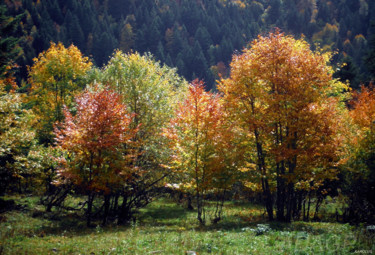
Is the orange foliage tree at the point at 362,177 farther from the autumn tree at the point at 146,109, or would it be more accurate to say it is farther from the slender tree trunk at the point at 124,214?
the slender tree trunk at the point at 124,214

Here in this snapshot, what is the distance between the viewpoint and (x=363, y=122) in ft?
87.0

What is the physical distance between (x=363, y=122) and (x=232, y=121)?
14487mm

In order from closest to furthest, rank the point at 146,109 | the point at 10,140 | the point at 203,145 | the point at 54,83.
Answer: the point at 10,140, the point at 203,145, the point at 146,109, the point at 54,83

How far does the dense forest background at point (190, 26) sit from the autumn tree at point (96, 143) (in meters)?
83.0

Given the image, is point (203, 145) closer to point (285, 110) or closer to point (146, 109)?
point (285, 110)

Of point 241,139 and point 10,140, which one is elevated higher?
point 241,139

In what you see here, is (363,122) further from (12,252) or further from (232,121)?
(12,252)

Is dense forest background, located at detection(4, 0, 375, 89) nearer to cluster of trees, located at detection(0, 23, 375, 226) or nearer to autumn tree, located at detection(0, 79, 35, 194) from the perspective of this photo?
autumn tree, located at detection(0, 79, 35, 194)

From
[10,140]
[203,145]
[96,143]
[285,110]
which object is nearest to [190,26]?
[203,145]

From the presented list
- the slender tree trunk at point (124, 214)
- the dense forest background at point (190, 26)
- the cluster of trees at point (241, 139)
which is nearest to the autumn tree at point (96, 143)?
the cluster of trees at point (241, 139)

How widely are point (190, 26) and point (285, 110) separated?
495 feet

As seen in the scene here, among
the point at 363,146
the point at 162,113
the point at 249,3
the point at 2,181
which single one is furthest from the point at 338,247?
the point at 249,3

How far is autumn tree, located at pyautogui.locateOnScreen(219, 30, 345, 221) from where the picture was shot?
18.1 m

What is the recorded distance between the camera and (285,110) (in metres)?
18.0
